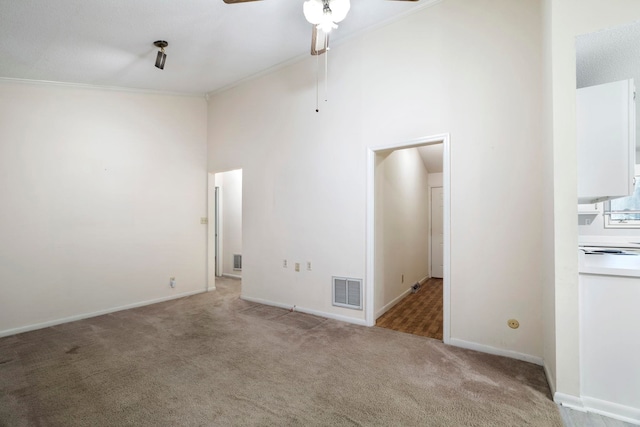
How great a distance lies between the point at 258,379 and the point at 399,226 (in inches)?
116

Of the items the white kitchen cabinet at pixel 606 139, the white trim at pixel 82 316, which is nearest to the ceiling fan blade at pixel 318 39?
the white kitchen cabinet at pixel 606 139

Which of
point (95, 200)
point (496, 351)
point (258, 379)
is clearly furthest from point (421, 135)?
point (95, 200)

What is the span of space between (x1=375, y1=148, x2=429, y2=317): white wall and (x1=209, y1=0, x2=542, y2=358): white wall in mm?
367

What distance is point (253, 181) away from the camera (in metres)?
4.68

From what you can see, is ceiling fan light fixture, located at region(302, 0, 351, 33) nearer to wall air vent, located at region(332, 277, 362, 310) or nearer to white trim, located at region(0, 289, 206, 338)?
wall air vent, located at region(332, 277, 362, 310)

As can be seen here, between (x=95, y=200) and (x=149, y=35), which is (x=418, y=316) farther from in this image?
(x=95, y=200)

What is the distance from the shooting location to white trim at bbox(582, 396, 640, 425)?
188 centimetres

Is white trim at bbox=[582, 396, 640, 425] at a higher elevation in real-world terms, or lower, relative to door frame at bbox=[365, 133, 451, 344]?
lower

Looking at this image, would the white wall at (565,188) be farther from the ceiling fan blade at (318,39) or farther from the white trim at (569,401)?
the ceiling fan blade at (318,39)

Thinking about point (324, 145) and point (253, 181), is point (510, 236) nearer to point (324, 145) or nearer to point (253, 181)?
point (324, 145)

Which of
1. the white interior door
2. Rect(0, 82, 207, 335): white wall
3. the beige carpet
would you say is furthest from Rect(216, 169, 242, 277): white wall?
the white interior door

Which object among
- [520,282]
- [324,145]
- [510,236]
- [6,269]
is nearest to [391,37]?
[324,145]

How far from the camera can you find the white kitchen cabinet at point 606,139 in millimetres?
2102

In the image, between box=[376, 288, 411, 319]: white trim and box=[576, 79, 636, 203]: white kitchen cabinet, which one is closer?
box=[576, 79, 636, 203]: white kitchen cabinet
